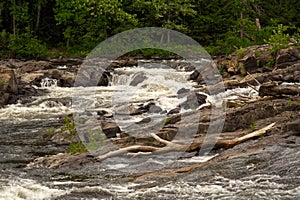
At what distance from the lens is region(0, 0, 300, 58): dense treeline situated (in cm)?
4059

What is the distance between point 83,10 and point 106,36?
2.85 m

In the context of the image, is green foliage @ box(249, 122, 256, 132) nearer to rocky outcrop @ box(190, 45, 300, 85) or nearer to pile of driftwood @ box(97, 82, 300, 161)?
pile of driftwood @ box(97, 82, 300, 161)

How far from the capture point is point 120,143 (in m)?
13.3

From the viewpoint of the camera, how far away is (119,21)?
142 ft

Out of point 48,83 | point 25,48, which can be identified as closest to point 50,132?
point 48,83

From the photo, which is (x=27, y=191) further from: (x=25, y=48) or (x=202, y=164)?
(x=25, y=48)

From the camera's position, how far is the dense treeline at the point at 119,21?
40.6m

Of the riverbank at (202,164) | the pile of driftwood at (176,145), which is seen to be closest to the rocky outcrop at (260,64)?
the riverbank at (202,164)

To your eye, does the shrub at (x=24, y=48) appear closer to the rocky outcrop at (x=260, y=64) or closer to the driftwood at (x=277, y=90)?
the rocky outcrop at (x=260, y=64)

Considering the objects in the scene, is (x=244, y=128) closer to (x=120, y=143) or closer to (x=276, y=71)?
(x=120, y=143)

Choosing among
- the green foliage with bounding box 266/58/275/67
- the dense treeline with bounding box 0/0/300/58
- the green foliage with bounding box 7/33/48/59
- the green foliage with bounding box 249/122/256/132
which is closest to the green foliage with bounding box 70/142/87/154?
the green foliage with bounding box 249/122/256/132

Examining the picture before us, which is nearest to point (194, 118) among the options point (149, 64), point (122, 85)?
point (122, 85)

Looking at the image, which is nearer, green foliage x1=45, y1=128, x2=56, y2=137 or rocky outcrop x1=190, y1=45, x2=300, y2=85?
green foliage x1=45, y1=128, x2=56, y2=137

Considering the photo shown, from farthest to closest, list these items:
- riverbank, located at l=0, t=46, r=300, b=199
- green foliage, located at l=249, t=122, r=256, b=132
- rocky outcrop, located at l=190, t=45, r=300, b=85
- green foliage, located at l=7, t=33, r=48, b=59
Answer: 1. green foliage, located at l=7, t=33, r=48, b=59
2. rocky outcrop, located at l=190, t=45, r=300, b=85
3. green foliage, located at l=249, t=122, r=256, b=132
4. riverbank, located at l=0, t=46, r=300, b=199
